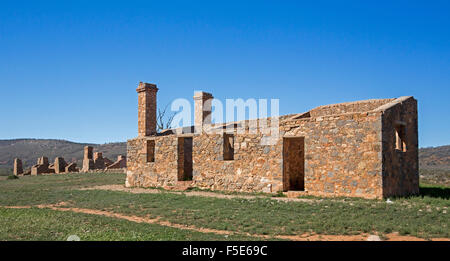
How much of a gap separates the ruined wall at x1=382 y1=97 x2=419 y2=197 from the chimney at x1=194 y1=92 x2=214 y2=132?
9.77m

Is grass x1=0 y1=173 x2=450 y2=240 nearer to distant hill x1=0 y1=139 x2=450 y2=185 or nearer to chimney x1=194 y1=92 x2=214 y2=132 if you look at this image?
chimney x1=194 y1=92 x2=214 y2=132

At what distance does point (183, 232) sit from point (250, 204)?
4.01 m

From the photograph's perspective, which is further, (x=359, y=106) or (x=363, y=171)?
(x=359, y=106)

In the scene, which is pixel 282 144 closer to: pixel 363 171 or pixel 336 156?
pixel 336 156

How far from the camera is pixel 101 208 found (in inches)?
505

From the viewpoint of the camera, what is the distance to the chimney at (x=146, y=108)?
68.0ft

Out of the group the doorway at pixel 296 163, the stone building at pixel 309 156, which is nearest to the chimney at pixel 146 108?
the stone building at pixel 309 156

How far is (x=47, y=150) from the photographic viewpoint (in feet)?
269

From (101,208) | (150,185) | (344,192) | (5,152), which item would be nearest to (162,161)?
(150,185)

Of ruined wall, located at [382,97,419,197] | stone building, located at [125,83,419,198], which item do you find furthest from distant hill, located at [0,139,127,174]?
ruined wall, located at [382,97,419,197]

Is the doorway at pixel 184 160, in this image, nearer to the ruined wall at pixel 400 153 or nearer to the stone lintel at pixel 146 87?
the stone lintel at pixel 146 87

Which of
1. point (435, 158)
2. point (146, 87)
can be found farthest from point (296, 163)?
point (435, 158)

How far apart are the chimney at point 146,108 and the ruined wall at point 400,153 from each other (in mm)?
12293

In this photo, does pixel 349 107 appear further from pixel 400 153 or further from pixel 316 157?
pixel 316 157
